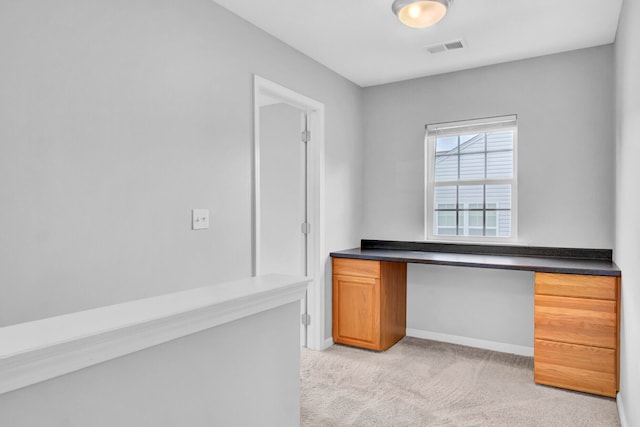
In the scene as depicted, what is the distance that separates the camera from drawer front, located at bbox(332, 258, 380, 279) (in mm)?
3488

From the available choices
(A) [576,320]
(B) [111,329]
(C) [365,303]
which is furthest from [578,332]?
(B) [111,329]

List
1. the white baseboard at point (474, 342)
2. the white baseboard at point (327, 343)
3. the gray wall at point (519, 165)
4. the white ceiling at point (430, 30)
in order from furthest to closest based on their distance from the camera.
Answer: the white baseboard at point (327, 343), the white baseboard at point (474, 342), the gray wall at point (519, 165), the white ceiling at point (430, 30)

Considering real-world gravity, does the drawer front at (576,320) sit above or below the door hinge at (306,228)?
below

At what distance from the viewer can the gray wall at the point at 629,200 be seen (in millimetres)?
1872

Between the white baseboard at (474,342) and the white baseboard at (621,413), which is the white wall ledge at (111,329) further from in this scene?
the white baseboard at (474,342)

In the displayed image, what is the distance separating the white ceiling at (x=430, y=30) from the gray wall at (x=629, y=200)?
29cm

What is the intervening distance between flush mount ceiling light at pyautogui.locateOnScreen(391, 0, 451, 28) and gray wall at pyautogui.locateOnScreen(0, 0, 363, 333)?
990 mm

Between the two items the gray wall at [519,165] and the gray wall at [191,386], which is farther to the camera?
the gray wall at [519,165]

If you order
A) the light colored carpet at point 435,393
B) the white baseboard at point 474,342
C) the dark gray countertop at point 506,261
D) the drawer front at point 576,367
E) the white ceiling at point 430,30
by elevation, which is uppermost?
the white ceiling at point 430,30

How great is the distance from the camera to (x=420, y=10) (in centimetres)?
238

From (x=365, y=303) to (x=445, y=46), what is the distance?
2.14 meters

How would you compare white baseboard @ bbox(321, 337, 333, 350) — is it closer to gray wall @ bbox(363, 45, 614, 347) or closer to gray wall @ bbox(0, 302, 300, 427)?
gray wall @ bbox(363, 45, 614, 347)

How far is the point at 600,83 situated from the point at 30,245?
3.78 m

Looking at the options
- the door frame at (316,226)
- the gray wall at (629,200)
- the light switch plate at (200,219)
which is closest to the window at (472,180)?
the gray wall at (629,200)
